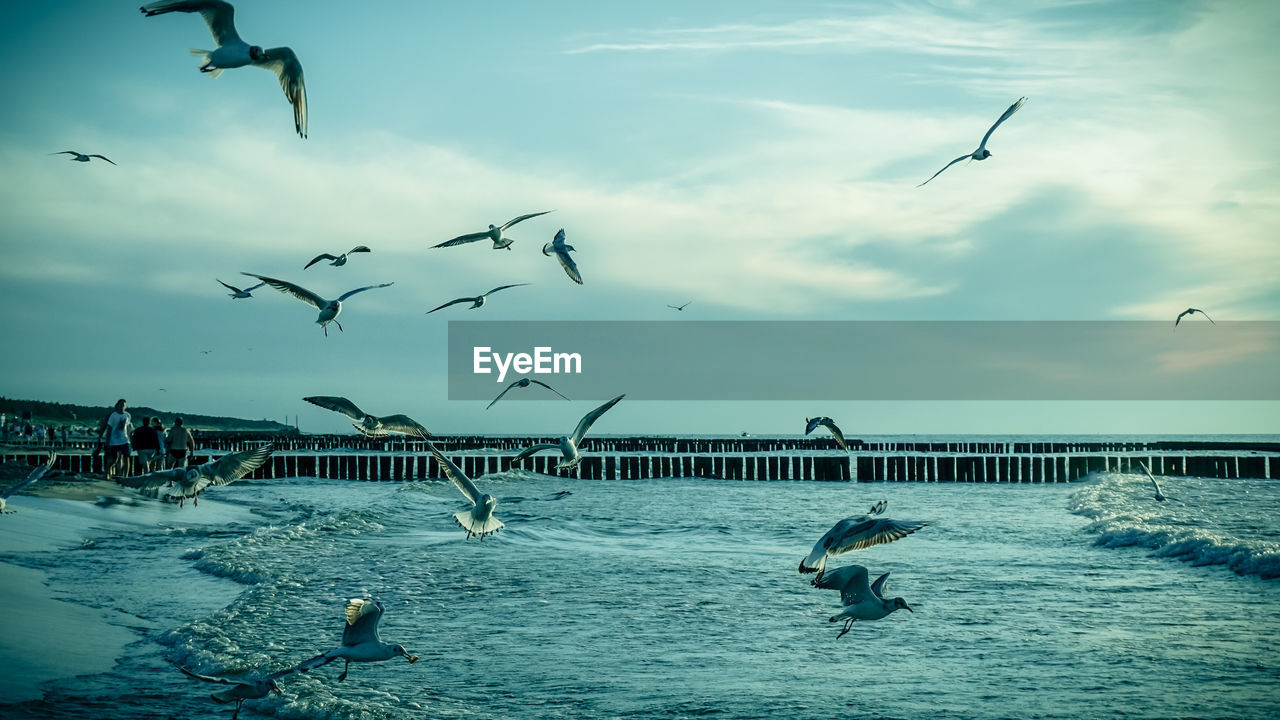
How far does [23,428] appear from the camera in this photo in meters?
61.9

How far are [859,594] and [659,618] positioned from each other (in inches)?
132

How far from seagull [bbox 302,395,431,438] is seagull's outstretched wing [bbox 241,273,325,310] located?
6.02 ft

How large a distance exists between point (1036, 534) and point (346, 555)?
41.8 feet

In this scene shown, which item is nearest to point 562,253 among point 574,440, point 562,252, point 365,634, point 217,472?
point 562,252

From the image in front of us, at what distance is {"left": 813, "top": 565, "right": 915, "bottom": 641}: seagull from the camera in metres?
7.34

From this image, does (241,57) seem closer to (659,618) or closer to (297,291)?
(297,291)

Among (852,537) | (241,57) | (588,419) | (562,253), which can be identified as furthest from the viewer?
(562,253)

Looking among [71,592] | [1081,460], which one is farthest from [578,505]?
[1081,460]

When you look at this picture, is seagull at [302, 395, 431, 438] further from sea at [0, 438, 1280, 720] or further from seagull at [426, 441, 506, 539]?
sea at [0, 438, 1280, 720]

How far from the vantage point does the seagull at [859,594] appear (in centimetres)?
734

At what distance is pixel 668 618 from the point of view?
10.3 metres

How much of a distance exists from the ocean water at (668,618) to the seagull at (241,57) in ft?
15.4

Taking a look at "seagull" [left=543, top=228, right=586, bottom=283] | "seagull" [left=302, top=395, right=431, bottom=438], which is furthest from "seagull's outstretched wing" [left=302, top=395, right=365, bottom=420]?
"seagull" [left=543, top=228, right=586, bottom=283]

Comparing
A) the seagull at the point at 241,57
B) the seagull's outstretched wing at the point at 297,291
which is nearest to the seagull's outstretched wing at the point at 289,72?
the seagull at the point at 241,57
